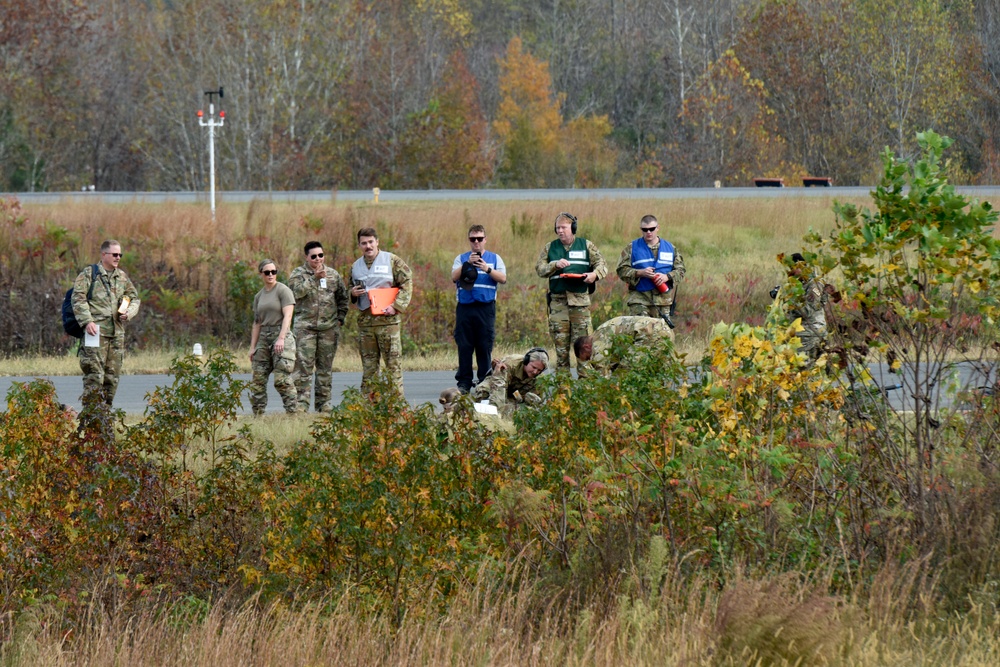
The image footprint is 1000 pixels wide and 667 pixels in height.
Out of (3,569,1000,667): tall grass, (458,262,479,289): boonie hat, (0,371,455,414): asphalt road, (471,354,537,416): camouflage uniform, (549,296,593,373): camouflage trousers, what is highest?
(458,262,479,289): boonie hat

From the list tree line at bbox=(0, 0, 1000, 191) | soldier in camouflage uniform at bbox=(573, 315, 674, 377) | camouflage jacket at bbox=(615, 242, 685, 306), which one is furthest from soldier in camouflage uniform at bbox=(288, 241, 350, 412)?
tree line at bbox=(0, 0, 1000, 191)

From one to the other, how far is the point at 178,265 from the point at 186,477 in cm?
1526

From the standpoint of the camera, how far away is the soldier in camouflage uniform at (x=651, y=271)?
15.0 meters

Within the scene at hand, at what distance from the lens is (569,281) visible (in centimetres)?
1412

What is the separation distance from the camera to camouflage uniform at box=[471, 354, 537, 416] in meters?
12.2

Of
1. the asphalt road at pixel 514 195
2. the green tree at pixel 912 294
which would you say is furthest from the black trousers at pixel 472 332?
the asphalt road at pixel 514 195

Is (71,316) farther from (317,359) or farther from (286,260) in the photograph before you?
(286,260)

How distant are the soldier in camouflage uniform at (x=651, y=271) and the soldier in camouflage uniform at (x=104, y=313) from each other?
5.18 m

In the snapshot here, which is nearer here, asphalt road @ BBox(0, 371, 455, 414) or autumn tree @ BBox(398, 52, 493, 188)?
asphalt road @ BBox(0, 371, 455, 414)

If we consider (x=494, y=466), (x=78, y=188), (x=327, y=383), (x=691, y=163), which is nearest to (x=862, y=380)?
(x=494, y=466)

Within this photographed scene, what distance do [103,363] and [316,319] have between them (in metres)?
2.08

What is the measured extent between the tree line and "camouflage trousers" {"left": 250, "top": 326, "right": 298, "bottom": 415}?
1336 inches

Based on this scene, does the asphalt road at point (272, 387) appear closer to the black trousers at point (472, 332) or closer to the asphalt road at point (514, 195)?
the black trousers at point (472, 332)

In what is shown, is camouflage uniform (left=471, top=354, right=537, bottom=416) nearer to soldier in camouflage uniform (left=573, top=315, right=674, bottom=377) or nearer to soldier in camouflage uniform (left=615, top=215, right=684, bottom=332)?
soldier in camouflage uniform (left=573, top=315, right=674, bottom=377)
